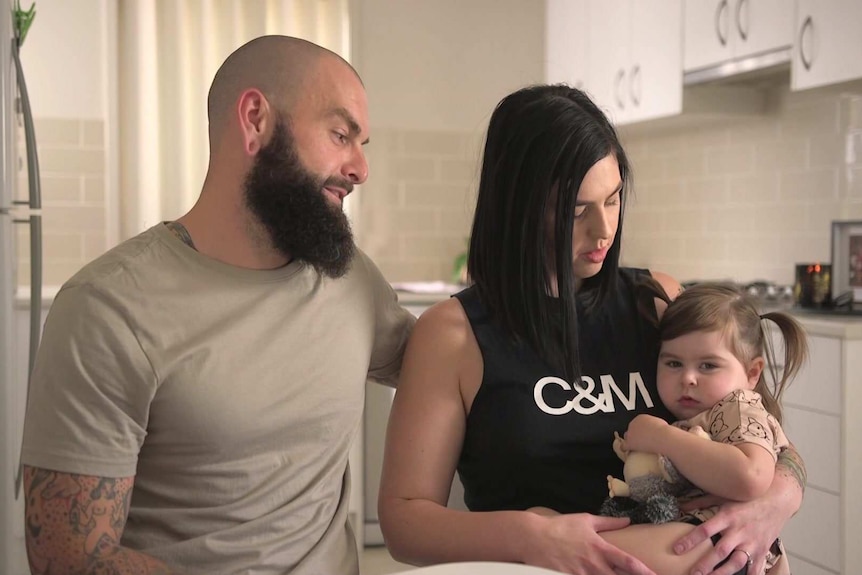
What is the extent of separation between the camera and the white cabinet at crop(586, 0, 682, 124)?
4027 mm

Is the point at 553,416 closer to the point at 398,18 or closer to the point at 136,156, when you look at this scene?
the point at 136,156

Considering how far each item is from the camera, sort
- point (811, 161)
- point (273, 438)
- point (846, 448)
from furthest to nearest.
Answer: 1. point (811, 161)
2. point (846, 448)
3. point (273, 438)

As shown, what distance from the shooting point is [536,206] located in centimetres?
164

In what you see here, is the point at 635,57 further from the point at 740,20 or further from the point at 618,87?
the point at 740,20

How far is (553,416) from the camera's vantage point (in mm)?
1627

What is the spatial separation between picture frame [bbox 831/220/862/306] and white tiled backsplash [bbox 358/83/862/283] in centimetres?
15

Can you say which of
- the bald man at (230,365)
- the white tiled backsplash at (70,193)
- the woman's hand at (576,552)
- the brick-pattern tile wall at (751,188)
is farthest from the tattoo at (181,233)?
the white tiled backsplash at (70,193)

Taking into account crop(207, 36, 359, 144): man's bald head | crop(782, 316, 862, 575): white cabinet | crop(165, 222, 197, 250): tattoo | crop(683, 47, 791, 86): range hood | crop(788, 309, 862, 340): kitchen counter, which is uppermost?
crop(683, 47, 791, 86): range hood

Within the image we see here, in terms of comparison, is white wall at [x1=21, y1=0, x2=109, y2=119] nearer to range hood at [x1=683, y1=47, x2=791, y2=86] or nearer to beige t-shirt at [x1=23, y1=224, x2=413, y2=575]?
range hood at [x1=683, y1=47, x2=791, y2=86]

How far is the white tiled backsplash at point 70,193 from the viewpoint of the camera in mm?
4535

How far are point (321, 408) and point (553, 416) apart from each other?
367 mm

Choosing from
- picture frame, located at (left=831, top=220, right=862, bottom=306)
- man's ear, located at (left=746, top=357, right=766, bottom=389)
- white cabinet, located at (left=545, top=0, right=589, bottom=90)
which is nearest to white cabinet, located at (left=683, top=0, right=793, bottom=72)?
picture frame, located at (left=831, top=220, right=862, bottom=306)

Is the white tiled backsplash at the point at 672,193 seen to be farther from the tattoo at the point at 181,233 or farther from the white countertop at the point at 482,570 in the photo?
the white countertop at the point at 482,570

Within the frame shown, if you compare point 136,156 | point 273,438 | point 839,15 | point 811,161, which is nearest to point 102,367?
→ point 273,438
